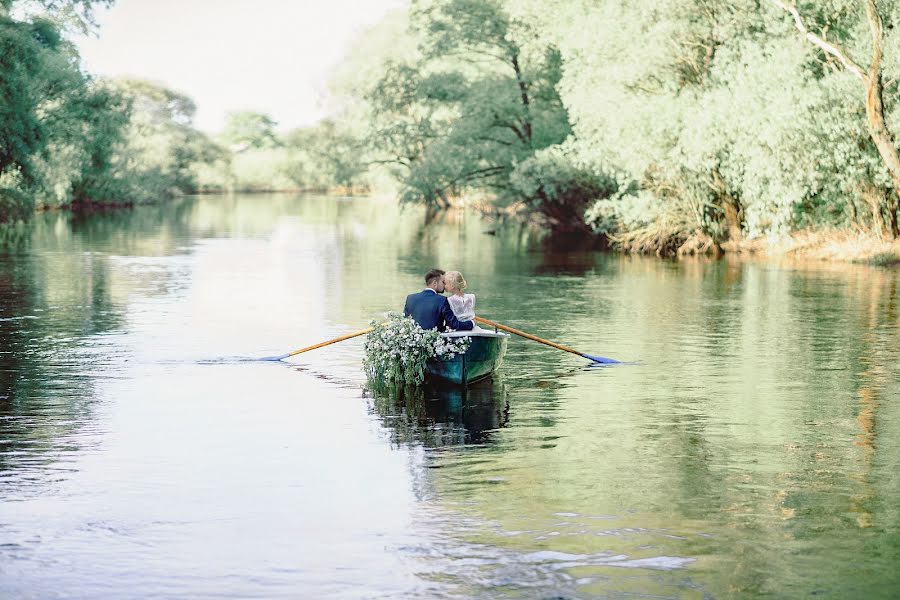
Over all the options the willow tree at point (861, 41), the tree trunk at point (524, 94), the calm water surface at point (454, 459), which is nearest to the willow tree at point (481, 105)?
the tree trunk at point (524, 94)

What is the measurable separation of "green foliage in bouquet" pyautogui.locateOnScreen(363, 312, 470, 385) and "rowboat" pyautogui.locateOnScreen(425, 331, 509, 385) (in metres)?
0.10

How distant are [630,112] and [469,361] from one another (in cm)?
2394

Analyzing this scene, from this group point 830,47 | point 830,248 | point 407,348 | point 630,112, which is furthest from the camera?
point 830,248

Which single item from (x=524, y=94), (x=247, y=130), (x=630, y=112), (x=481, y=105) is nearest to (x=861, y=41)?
(x=630, y=112)


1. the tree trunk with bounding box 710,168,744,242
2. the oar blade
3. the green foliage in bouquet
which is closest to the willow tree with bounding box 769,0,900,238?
the tree trunk with bounding box 710,168,744,242

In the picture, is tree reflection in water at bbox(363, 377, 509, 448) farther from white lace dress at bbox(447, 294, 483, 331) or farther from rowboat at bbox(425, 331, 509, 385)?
white lace dress at bbox(447, 294, 483, 331)

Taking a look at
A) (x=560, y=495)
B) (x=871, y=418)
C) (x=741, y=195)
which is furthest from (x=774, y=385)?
(x=741, y=195)

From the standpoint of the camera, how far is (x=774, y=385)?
51.5 feet

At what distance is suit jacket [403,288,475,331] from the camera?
14961mm

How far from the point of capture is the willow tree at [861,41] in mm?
30688

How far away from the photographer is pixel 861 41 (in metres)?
32.7

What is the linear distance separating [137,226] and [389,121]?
1627 centimetres

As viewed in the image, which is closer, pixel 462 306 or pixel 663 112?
pixel 462 306

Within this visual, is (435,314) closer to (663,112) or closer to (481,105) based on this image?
(663,112)
